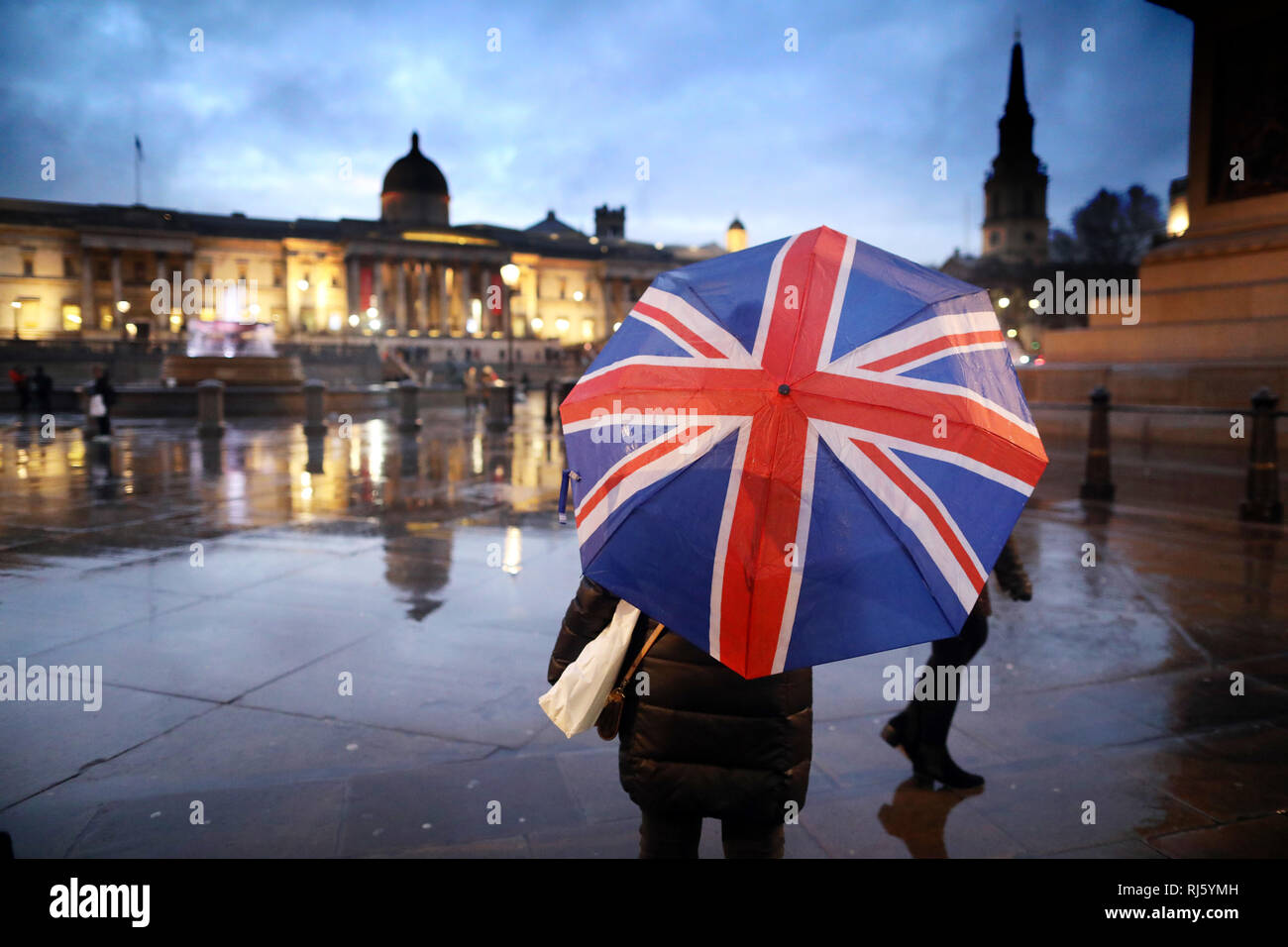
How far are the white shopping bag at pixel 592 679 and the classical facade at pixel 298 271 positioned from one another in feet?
241

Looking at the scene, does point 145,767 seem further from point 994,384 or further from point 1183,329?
point 1183,329

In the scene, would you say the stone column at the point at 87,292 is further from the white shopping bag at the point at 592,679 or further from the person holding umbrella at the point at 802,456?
the person holding umbrella at the point at 802,456

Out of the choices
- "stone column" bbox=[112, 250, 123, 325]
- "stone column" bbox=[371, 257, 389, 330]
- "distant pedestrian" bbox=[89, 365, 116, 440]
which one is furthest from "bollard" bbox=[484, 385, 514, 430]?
"stone column" bbox=[112, 250, 123, 325]

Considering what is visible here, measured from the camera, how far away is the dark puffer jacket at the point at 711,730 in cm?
228

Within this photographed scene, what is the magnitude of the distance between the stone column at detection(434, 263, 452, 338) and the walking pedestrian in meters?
88.1

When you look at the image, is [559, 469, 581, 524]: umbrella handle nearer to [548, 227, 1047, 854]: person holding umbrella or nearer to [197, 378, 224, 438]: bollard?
[548, 227, 1047, 854]: person holding umbrella

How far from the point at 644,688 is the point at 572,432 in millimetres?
750

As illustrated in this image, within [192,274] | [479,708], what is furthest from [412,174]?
[479,708]

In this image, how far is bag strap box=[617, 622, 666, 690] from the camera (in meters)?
2.29

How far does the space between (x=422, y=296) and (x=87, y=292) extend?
101 ft

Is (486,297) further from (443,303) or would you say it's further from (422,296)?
(422,296)

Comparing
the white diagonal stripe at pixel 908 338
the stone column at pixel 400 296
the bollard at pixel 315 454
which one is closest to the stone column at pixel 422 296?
the stone column at pixel 400 296

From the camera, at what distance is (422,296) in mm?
88500

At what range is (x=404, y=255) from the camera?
8762 centimetres
